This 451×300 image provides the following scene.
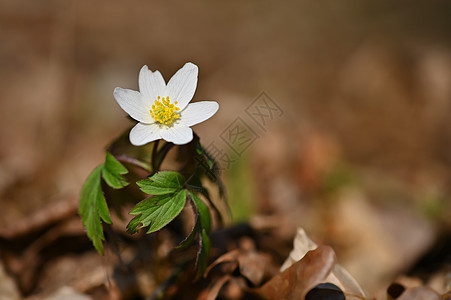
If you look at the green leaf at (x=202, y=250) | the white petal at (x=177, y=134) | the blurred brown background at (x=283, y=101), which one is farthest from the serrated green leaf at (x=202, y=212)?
the blurred brown background at (x=283, y=101)

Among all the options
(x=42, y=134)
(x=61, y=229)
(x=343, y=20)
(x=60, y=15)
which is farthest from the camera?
(x=343, y=20)

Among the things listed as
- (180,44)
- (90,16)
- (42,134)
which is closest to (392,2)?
(180,44)

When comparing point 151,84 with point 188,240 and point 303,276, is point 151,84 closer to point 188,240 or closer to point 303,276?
point 188,240

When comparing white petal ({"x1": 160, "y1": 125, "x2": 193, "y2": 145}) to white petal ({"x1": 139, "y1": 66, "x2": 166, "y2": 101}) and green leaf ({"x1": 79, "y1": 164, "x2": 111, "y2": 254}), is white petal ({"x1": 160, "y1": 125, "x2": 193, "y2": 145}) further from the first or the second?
green leaf ({"x1": 79, "y1": 164, "x2": 111, "y2": 254})

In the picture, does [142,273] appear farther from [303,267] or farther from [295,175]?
[295,175]

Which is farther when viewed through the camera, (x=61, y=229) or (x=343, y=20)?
(x=343, y=20)

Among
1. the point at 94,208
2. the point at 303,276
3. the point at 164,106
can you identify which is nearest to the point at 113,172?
the point at 94,208

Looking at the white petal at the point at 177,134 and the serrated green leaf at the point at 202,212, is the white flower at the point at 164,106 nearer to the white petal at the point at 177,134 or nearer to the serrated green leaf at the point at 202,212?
the white petal at the point at 177,134
